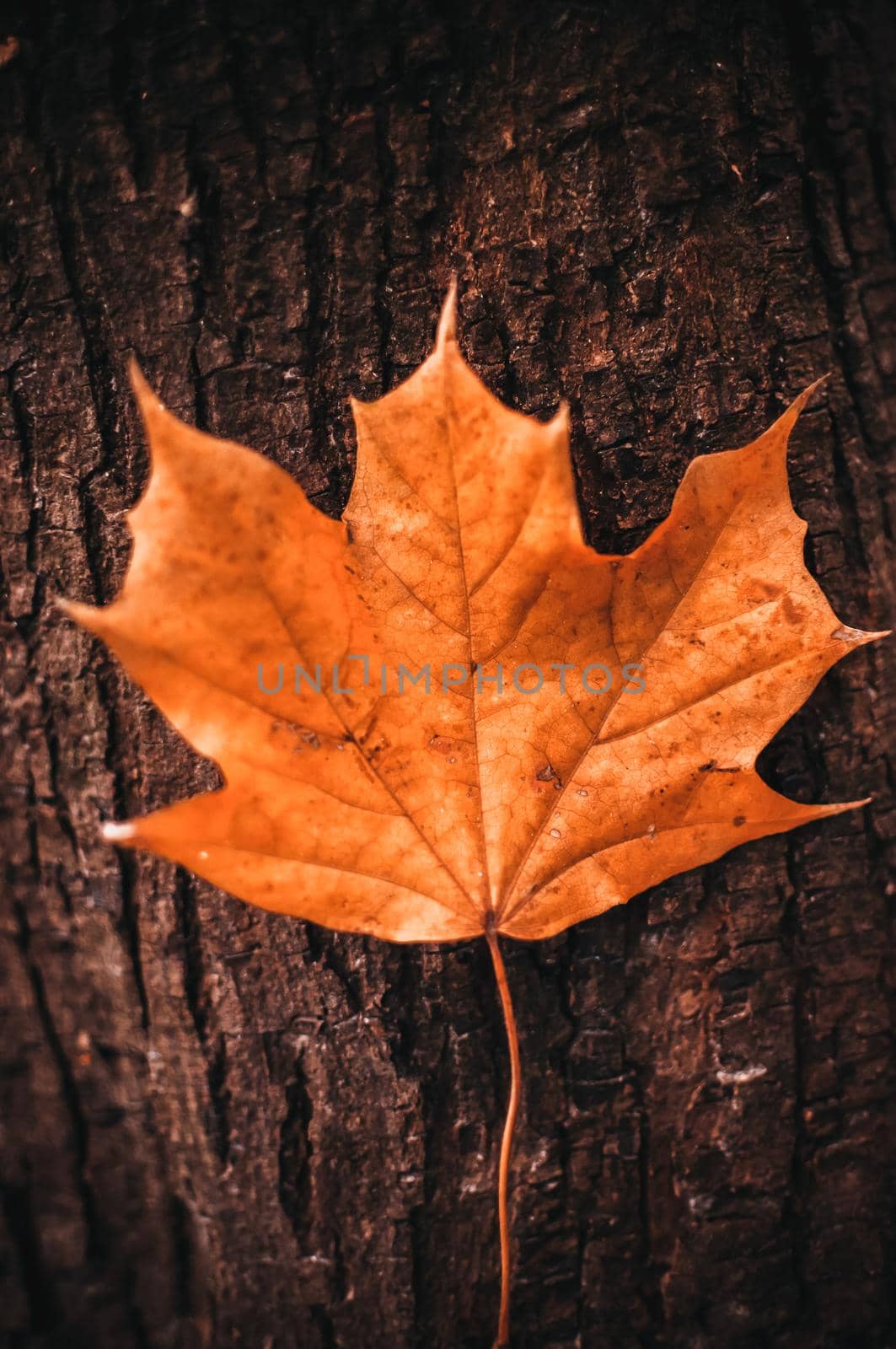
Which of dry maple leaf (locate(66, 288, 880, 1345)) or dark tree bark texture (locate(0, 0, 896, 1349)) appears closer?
dry maple leaf (locate(66, 288, 880, 1345))

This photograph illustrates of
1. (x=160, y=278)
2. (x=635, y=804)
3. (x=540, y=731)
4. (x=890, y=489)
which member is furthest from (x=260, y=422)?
(x=890, y=489)

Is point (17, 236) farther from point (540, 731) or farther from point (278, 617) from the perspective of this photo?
point (540, 731)

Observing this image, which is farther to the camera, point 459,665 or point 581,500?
point 581,500

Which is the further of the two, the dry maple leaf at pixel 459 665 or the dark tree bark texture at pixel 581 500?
the dark tree bark texture at pixel 581 500

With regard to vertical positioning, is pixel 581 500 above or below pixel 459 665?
above
